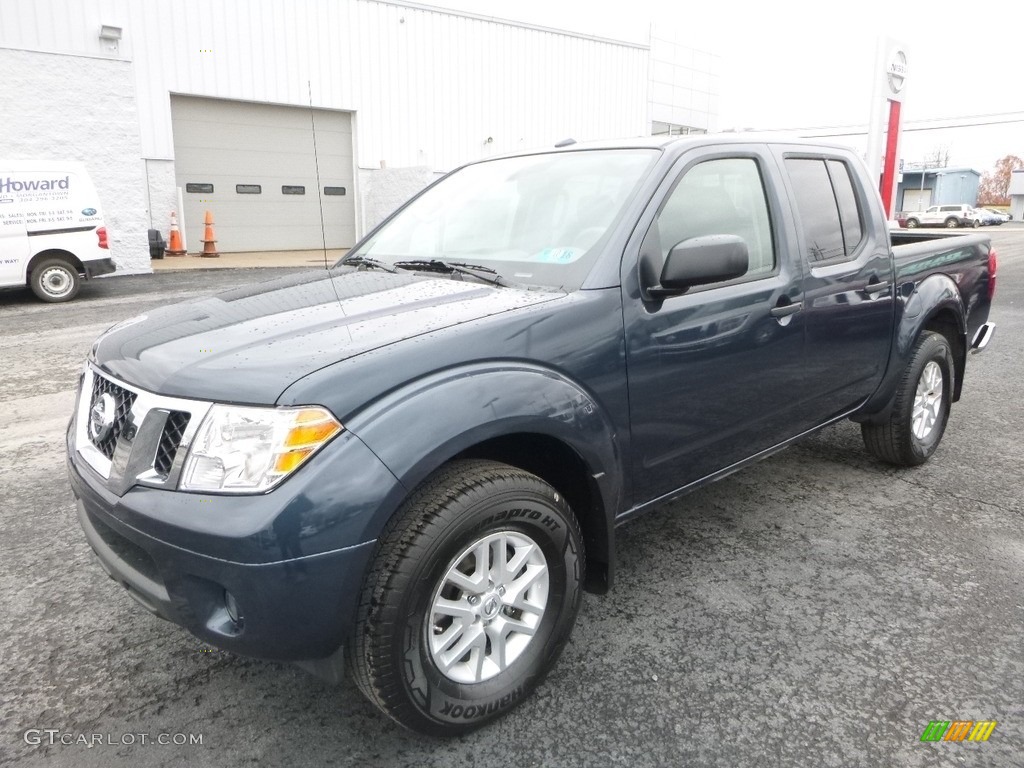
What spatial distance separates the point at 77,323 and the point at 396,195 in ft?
40.0

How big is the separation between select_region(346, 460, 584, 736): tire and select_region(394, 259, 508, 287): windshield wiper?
0.75 metres

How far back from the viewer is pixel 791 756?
7.02 ft

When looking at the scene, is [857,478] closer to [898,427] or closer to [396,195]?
[898,427]

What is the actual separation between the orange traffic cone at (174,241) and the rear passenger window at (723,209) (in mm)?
17365

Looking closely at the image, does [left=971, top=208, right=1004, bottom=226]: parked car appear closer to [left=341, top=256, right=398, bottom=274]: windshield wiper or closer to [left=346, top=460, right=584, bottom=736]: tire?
[left=341, top=256, right=398, bottom=274]: windshield wiper

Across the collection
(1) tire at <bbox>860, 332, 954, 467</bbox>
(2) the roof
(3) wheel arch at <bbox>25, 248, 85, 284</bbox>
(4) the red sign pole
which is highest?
(2) the roof

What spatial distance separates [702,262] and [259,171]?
19.0 m

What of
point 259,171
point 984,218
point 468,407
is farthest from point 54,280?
point 984,218

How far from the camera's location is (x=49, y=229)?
1078 centimetres

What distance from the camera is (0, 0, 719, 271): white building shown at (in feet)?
47.9

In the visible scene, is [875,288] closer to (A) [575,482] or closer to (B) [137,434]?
(A) [575,482]

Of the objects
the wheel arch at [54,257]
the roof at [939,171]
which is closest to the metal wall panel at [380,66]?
the wheel arch at [54,257]

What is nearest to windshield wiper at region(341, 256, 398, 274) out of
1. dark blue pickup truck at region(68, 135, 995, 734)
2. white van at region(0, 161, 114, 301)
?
dark blue pickup truck at region(68, 135, 995, 734)
